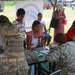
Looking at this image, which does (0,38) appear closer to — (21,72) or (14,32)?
(14,32)

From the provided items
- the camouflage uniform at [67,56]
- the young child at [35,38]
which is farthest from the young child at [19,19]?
the camouflage uniform at [67,56]

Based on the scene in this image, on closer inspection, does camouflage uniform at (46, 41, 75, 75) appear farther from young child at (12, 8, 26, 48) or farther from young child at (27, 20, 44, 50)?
young child at (12, 8, 26, 48)

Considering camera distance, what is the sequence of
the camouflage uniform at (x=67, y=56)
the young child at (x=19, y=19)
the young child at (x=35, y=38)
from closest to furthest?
the camouflage uniform at (x=67, y=56) < the young child at (x=35, y=38) < the young child at (x=19, y=19)

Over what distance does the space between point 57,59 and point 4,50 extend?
645 mm

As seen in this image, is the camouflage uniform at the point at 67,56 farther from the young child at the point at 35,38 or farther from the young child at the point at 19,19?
the young child at the point at 19,19

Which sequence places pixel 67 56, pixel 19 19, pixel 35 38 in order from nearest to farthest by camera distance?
pixel 67 56
pixel 35 38
pixel 19 19

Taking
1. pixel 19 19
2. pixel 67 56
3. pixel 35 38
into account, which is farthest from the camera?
pixel 19 19

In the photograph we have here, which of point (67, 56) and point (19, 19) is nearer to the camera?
point (67, 56)

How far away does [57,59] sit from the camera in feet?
8.56

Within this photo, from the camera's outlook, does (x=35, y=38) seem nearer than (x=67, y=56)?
No

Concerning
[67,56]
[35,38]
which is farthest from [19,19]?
[67,56]

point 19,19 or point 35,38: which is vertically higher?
point 19,19

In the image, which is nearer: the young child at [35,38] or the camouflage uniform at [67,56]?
the camouflage uniform at [67,56]

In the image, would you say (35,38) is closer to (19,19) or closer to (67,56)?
(19,19)
